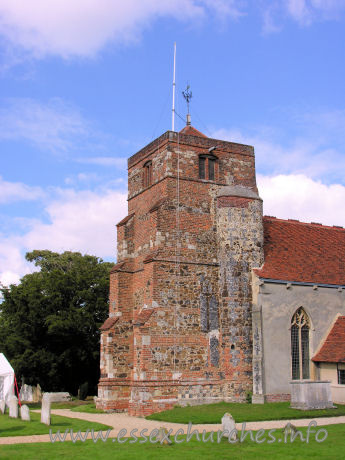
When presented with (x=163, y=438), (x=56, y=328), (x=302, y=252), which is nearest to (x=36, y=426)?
(x=163, y=438)

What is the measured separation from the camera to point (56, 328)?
112 feet

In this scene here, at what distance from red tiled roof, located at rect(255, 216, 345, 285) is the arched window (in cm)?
182

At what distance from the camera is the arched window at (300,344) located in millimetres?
24812

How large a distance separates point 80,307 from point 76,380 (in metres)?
4.81

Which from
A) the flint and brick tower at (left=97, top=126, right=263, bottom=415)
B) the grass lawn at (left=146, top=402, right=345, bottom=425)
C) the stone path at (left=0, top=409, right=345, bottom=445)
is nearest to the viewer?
the stone path at (left=0, top=409, right=345, bottom=445)

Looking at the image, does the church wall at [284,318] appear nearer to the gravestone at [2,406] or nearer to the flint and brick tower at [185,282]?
the flint and brick tower at [185,282]

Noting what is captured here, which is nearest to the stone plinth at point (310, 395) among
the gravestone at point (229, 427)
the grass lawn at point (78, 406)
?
the gravestone at point (229, 427)

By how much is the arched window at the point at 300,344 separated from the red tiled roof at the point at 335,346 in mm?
540

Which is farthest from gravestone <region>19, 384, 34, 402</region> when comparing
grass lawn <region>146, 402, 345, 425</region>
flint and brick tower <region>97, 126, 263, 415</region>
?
grass lawn <region>146, 402, 345, 425</region>

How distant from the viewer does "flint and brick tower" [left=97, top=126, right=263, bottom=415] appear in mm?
23641

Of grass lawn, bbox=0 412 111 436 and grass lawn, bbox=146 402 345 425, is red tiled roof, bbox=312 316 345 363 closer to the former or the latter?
grass lawn, bbox=146 402 345 425

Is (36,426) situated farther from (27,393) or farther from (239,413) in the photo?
(27,393)

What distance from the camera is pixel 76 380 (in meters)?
36.3

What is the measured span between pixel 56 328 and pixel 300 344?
52.7 feet
